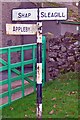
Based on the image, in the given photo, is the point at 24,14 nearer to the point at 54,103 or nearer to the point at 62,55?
the point at 54,103

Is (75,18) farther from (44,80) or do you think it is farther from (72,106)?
(72,106)

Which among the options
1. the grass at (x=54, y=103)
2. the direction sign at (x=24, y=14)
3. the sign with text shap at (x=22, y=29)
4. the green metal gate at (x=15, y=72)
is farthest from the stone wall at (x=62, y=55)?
the sign with text shap at (x=22, y=29)

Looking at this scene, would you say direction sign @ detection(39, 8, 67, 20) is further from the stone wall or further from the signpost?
the stone wall

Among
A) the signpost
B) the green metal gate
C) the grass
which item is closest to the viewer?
the signpost

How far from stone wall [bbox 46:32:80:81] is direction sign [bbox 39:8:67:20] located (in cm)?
483

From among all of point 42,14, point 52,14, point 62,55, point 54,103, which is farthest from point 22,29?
point 62,55

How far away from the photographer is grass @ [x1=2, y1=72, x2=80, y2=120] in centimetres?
784

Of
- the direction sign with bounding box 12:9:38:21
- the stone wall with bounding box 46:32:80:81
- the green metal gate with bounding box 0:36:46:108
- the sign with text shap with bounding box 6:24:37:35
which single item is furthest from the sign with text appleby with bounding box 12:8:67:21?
the stone wall with bounding box 46:32:80:81

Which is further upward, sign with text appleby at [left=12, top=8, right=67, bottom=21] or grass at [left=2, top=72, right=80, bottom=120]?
sign with text appleby at [left=12, top=8, right=67, bottom=21]

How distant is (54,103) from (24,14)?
2.58 metres

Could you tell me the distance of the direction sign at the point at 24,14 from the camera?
6636mm

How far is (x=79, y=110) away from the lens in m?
8.07

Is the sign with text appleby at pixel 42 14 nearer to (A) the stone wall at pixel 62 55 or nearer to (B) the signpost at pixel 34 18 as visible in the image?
(B) the signpost at pixel 34 18

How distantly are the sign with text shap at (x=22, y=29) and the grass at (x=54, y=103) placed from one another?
5.92 feet
